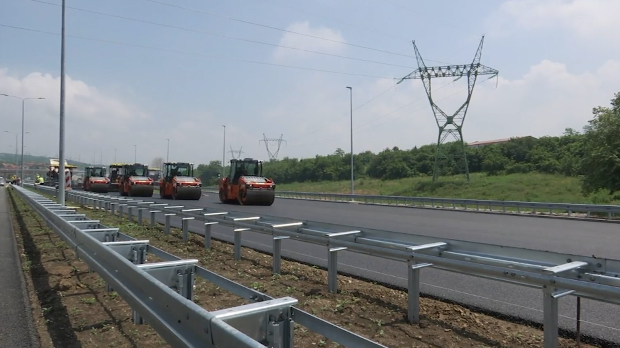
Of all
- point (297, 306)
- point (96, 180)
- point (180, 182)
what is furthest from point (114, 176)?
point (297, 306)

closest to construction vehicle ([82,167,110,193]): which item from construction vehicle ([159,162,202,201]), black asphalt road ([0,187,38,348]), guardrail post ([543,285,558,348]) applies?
construction vehicle ([159,162,202,201])

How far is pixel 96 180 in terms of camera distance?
140 ft

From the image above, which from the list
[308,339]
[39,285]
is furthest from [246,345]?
[39,285]

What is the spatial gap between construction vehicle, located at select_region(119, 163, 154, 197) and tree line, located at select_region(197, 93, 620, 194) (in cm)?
2726

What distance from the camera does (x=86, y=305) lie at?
600 centimetres

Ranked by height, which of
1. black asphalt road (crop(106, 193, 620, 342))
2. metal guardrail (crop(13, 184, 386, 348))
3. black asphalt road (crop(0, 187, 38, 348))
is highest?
metal guardrail (crop(13, 184, 386, 348))

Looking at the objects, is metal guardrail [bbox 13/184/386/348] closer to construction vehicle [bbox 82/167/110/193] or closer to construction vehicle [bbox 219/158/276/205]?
construction vehicle [bbox 219/158/276/205]

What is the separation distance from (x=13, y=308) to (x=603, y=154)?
90.1 ft

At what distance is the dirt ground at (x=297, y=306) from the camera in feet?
15.6

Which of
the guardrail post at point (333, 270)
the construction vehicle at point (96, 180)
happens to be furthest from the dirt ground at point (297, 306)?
the construction vehicle at point (96, 180)

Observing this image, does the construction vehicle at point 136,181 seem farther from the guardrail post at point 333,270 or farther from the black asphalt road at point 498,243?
the guardrail post at point 333,270

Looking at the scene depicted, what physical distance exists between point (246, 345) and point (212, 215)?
8.06 metres

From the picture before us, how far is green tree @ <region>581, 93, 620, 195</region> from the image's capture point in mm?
25688

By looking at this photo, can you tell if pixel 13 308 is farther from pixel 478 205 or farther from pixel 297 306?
pixel 478 205
